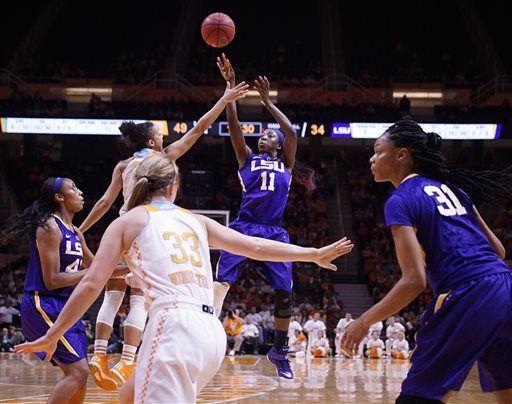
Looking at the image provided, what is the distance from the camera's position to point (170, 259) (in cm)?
339

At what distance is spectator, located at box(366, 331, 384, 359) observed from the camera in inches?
742

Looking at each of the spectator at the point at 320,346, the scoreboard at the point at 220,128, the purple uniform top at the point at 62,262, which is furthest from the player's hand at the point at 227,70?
the scoreboard at the point at 220,128

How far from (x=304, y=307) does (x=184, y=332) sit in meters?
17.7

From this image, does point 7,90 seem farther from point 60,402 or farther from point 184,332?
point 184,332

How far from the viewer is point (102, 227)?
81.2 feet

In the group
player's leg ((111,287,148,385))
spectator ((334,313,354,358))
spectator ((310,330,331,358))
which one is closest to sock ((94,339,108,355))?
player's leg ((111,287,148,385))

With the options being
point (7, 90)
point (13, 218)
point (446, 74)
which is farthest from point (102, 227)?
point (13, 218)

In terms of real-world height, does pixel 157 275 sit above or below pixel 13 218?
below

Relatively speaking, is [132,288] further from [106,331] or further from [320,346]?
[320,346]

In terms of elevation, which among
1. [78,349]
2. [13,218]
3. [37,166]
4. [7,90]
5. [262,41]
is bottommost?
[78,349]

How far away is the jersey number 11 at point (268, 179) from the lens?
7.70 metres

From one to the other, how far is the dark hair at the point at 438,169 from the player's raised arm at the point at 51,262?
2527 millimetres

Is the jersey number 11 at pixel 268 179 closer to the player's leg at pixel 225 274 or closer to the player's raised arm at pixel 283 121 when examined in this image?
the player's raised arm at pixel 283 121

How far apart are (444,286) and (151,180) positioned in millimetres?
Answer: 1525
